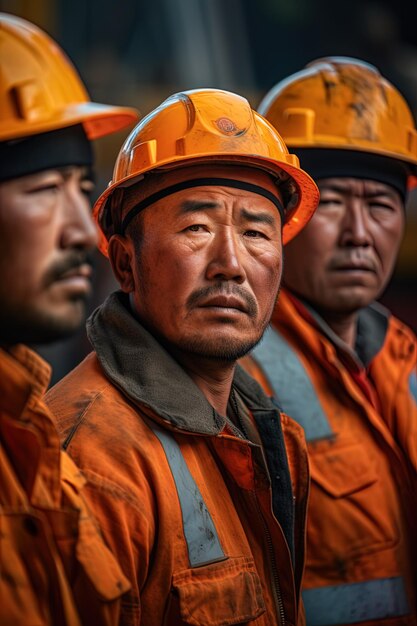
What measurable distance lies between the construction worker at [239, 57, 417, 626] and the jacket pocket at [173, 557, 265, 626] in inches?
30.1

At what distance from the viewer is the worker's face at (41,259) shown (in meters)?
2.10

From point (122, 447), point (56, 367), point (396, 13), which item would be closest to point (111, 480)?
point (122, 447)

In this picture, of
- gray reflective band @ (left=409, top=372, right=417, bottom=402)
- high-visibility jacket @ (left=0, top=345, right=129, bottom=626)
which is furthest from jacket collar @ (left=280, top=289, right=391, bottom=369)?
high-visibility jacket @ (left=0, top=345, right=129, bottom=626)

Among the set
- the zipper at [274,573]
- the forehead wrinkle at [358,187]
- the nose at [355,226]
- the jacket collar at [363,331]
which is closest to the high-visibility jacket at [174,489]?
the zipper at [274,573]

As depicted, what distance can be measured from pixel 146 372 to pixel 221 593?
0.60 metres

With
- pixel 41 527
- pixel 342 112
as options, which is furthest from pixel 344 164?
pixel 41 527

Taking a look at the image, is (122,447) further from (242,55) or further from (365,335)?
A: (242,55)

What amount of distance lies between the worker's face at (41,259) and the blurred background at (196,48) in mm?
7998

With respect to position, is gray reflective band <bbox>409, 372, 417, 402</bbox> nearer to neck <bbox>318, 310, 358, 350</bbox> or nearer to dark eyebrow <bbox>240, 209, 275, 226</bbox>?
neck <bbox>318, 310, 358, 350</bbox>

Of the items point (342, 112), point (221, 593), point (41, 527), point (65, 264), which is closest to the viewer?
point (41, 527)

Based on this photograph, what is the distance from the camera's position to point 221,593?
7.77ft

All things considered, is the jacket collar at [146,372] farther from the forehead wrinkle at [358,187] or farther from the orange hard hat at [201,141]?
the forehead wrinkle at [358,187]

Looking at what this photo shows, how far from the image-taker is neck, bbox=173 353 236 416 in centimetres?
274

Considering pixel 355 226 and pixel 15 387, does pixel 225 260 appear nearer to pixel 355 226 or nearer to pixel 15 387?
pixel 15 387
